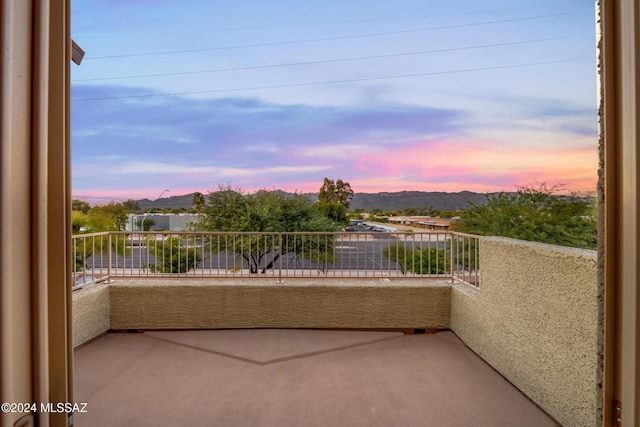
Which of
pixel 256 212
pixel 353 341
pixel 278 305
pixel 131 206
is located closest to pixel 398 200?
pixel 256 212

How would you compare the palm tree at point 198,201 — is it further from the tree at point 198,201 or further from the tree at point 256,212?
the tree at point 256,212

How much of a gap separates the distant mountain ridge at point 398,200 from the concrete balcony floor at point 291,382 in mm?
7942

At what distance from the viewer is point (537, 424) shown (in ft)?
8.61

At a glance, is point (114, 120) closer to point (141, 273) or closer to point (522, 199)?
point (141, 273)

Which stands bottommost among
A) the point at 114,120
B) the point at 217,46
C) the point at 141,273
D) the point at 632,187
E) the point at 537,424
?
the point at 537,424

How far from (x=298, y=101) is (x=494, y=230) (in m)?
7.45

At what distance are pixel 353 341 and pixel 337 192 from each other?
33.0 feet

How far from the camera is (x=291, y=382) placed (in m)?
3.31

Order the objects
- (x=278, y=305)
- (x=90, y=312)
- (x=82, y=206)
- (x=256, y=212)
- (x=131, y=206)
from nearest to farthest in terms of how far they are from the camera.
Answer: (x=90, y=312)
(x=278, y=305)
(x=256, y=212)
(x=82, y=206)
(x=131, y=206)

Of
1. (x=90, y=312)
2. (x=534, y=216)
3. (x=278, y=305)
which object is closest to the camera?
(x=90, y=312)

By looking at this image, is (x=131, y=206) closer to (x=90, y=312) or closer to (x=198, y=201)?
(x=198, y=201)

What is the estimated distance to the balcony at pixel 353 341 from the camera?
2.68m

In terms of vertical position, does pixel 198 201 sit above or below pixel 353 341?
above

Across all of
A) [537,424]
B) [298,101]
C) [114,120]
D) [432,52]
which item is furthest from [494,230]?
[114,120]
